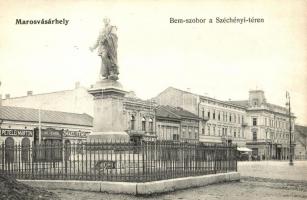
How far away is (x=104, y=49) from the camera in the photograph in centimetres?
1386

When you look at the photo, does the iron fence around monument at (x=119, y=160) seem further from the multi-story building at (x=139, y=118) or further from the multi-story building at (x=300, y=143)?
the multi-story building at (x=300, y=143)

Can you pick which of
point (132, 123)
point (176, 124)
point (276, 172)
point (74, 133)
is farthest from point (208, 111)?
point (276, 172)

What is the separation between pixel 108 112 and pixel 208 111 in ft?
144

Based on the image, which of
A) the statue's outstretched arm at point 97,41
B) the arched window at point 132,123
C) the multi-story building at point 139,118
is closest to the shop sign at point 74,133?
the multi-story building at point 139,118

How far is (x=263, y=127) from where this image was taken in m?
70.1

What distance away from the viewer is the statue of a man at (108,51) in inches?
545

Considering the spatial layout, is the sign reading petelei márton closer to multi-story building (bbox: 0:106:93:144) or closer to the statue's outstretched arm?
the statue's outstretched arm

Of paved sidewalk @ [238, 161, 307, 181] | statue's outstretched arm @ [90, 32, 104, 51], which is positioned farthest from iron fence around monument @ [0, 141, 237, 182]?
paved sidewalk @ [238, 161, 307, 181]

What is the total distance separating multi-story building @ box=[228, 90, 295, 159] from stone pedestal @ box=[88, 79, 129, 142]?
54.6 meters

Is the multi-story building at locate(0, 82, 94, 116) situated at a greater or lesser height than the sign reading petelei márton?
lesser

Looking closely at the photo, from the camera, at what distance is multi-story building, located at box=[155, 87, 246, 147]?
54469mm

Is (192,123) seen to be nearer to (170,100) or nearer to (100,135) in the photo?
(170,100)

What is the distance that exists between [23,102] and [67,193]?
125ft

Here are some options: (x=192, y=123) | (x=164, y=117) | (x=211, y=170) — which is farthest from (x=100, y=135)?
(x=192, y=123)
